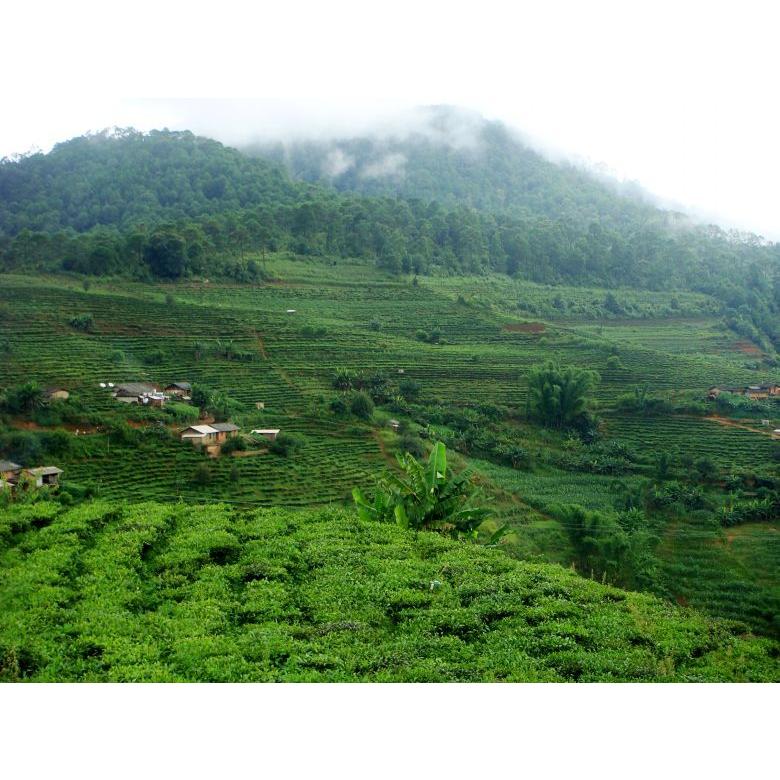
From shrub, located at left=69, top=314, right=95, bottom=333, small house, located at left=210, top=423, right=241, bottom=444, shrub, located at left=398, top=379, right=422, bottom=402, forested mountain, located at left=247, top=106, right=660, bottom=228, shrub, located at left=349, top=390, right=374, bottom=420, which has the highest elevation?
forested mountain, located at left=247, top=106, right=660, bottom=228

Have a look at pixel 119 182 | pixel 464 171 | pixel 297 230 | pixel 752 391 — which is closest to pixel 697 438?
pixel 752 391

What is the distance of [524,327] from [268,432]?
2.49 metres

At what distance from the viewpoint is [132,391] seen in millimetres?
5410

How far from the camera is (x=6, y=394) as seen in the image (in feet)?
17.0

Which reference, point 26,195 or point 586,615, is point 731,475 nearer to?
point 586,615

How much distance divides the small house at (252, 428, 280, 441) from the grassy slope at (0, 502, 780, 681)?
65 centimetres

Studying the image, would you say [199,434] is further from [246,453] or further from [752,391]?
[752,391]

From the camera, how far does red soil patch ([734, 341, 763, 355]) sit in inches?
236

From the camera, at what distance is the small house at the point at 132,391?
5.38 m

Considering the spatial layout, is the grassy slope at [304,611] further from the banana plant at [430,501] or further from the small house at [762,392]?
the small house at [762,392]

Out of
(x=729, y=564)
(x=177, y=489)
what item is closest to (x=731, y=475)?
(x=729, y=564)

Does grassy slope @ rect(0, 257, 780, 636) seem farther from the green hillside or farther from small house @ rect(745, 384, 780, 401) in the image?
small house @ rect(745, 384, 780, 401)

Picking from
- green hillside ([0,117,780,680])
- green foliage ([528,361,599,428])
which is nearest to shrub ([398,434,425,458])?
green hillside ([0,117,780,680])

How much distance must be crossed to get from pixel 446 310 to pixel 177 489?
301 centimetres
